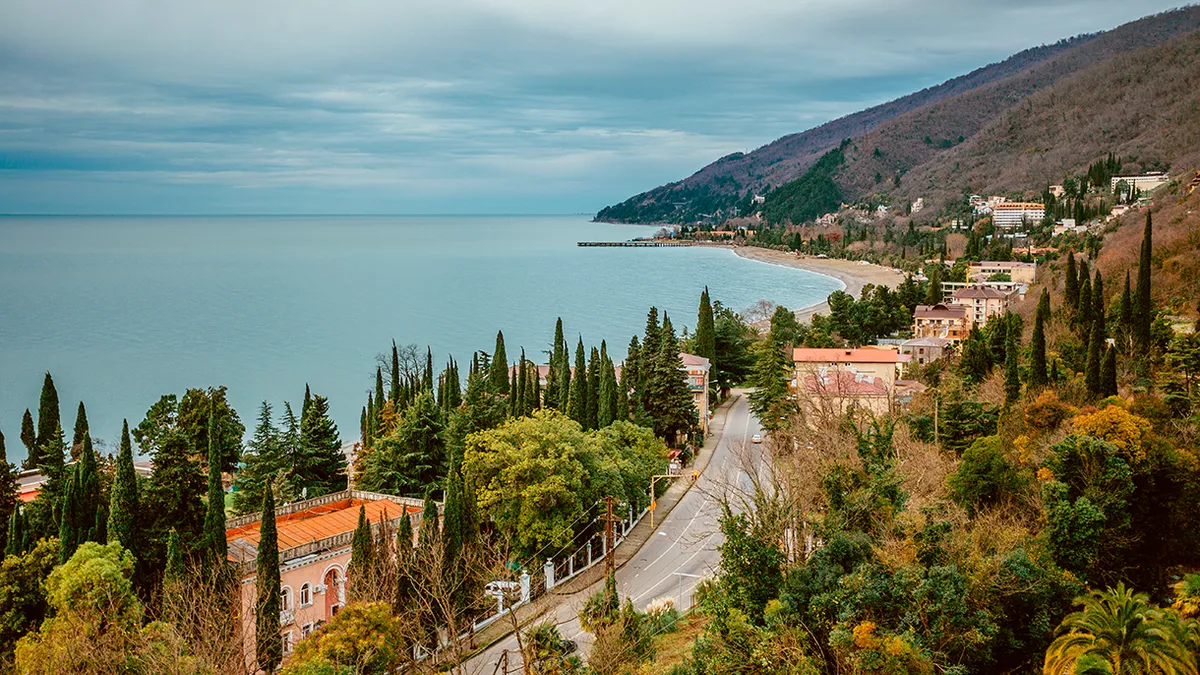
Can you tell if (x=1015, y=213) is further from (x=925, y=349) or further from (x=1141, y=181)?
(x=925, y=349)

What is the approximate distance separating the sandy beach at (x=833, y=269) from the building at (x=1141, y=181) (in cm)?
2193

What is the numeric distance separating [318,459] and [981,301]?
146 feet

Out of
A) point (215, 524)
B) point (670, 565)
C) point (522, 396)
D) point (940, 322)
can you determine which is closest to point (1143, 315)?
point (670, 565)

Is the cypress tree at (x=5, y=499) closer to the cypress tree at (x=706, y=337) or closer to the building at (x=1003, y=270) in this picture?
the cypress tree at (x=706, y=337)

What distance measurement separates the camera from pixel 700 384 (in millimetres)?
39312

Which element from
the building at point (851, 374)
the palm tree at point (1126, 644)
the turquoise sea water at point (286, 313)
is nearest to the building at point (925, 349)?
the building at point (851, 374)

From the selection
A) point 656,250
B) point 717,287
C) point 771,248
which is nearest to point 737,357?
point 717,287

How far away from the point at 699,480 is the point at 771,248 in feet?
448

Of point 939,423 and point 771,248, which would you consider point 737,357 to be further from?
point 771,248

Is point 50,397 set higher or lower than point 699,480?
higher

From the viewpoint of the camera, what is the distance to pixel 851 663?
12.6 meters

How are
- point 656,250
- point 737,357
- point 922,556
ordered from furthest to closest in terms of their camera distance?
point 656,250 → point 737,357 → point 922,556

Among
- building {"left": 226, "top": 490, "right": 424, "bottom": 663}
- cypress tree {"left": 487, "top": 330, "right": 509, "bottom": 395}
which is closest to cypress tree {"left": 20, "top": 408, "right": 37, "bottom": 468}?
cypress tree {"left": 487, "top": 330, "right": 509, "bottom": 395}

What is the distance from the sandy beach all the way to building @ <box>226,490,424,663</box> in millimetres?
54888
